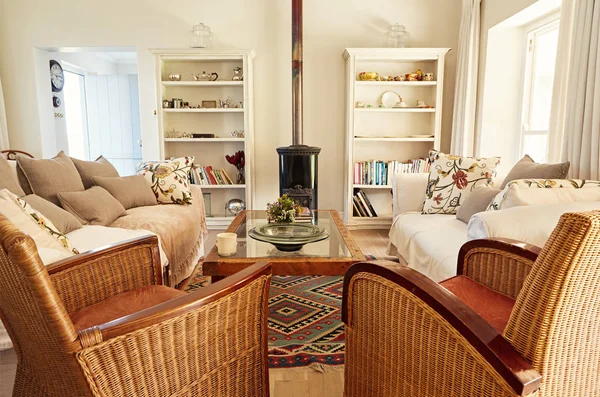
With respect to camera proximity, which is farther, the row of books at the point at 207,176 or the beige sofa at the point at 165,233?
the row of books at the point at 207,176

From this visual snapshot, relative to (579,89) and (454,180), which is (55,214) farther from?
(579,89)

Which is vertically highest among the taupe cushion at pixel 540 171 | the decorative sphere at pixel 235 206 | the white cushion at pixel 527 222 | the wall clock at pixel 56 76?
the wall clock at pixel 56 76

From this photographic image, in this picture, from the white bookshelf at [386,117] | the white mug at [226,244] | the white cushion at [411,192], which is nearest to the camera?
the white mug at [226,244]

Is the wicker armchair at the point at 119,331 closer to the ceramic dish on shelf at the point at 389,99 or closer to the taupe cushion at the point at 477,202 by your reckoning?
the taupe cushion at the point at 477,202

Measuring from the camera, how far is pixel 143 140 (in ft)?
14.9

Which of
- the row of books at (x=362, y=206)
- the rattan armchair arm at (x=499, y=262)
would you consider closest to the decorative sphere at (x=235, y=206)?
the row of books at (x=362, y=206)

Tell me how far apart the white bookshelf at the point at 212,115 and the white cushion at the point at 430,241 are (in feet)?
6.64

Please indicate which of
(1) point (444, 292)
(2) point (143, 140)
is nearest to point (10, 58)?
(2) point (143, 140)

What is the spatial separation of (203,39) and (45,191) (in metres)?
2.54

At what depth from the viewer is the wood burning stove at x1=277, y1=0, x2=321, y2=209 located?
3990 millimetres

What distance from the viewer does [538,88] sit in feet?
11.5

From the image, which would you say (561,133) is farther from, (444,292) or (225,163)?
(225,163)

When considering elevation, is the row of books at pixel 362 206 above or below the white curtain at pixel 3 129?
below

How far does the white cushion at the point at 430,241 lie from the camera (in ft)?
6.64
